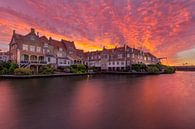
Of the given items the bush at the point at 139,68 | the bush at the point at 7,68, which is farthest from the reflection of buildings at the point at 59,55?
the bush at the point at 139,68

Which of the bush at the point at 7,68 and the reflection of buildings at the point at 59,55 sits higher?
the reflection of buildings at the point at 59,55

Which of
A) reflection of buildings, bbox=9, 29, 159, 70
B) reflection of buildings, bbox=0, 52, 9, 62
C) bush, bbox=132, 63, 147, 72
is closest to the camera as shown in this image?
reflection of buildings, bbox=9, 29, 159, 70

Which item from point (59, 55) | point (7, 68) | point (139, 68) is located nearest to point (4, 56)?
point (59, 55)

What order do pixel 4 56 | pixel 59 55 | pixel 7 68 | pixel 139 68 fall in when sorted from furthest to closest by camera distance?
pixel 4 56 < pixel 139 68 < pixel 59 55 < pixel 7 68

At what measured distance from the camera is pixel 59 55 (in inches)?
1580

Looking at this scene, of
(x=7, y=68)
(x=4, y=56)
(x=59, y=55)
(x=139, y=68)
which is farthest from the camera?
(x=4, y=56)

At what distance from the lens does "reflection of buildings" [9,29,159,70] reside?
30156 millimetres

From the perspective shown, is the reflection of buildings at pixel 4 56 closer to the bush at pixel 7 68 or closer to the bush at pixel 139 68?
the bush at pixel 7 68

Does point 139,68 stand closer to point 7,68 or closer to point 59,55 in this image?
point 59,55

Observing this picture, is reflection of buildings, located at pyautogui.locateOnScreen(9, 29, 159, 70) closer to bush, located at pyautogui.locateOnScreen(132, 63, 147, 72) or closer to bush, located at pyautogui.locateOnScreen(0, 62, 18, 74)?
bush, located at pyautogui.locateOnScreen(0, 62, 18, 74)

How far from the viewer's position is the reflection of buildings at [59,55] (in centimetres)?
3016

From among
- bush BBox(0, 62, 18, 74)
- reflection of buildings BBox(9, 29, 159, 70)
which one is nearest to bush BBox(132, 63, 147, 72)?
reflection of buildings BBox(9, 29, 159, 70)

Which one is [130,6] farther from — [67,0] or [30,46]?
[30,46]

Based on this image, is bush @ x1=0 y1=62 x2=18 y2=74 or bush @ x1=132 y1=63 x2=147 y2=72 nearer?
bush @ x1=0 y1=62 x2=18 y2=74
